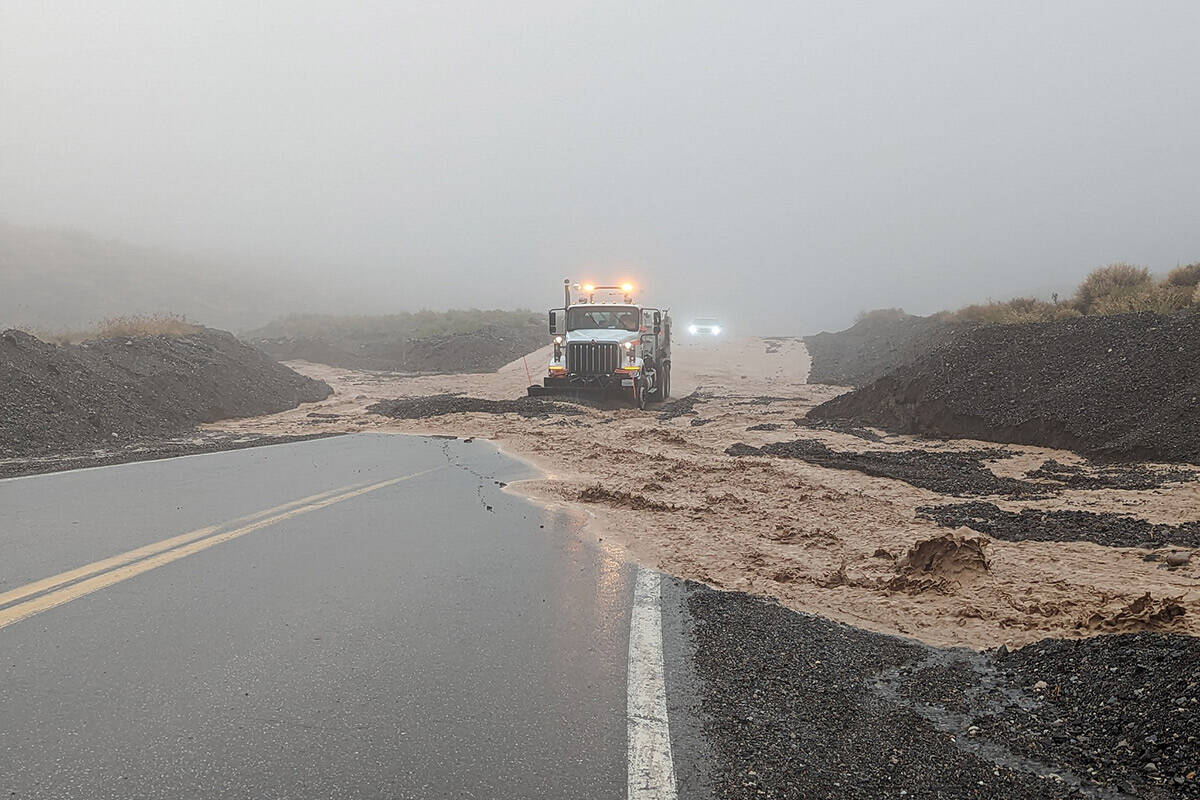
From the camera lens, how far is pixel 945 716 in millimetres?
3830

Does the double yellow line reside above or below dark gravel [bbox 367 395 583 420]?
below

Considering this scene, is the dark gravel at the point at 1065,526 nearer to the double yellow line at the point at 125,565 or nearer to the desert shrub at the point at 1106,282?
the double yellow line at the point at 125,565

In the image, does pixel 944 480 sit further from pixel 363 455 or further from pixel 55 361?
pixel 55 361

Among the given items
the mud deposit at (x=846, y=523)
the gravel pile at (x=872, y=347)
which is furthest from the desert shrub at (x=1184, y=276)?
the mud deposit at (x=846, y=523)

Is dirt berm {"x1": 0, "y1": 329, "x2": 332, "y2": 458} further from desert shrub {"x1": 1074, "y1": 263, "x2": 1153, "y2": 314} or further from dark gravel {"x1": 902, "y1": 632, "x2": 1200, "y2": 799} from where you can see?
desert shrub {"x1": 1074, "y1": 263, "x2": 1153, "y2": 314}

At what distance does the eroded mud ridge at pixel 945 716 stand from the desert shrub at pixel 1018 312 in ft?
55.6

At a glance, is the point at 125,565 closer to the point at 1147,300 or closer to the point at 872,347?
the point at 1147,300

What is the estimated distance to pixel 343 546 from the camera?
6.84 m

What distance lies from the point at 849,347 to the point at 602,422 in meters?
34.5

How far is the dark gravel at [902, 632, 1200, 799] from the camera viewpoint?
10.4 ft

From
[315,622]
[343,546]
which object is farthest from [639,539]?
[315,622]

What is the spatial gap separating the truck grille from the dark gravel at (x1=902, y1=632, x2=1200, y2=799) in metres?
17.9

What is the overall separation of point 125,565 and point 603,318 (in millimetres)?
18197

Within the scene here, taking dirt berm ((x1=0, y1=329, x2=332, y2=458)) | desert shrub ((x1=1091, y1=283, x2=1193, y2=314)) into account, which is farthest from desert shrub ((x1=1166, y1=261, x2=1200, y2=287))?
dirt berm ((x1=0, y1=329, x2=332, y2=458))
